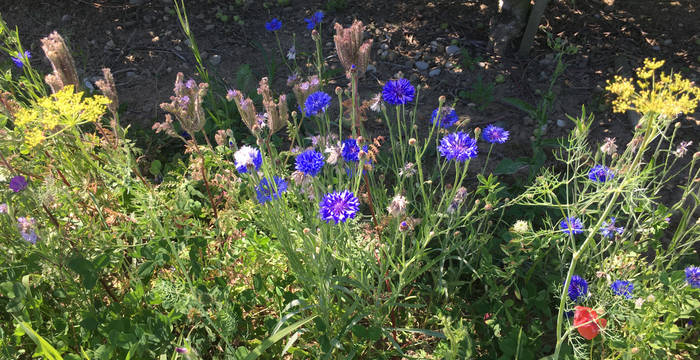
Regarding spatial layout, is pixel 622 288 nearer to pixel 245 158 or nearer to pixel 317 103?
pixel 317 103

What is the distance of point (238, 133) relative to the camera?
10.1 feet

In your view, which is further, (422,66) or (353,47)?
(422,66)

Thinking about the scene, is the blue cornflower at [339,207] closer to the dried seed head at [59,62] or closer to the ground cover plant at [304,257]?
the ground cover plant at [304,257]

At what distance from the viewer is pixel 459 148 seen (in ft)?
5.88

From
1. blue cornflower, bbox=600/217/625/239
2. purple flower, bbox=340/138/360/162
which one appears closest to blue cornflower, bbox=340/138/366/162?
purple flower, bbox=340/138/360/162

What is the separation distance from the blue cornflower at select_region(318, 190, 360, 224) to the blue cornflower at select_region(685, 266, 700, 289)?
4.43ft

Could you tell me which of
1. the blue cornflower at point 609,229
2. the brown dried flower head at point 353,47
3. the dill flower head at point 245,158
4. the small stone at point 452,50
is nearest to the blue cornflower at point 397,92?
the brown dried flower head at point 353,47

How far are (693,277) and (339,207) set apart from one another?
4.65 feet

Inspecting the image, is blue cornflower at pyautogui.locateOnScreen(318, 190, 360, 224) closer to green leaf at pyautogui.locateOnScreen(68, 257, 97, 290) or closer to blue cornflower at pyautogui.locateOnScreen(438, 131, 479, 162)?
blue cornflower at pyautogui.locateOnScreen(438, 131, 479, 162)

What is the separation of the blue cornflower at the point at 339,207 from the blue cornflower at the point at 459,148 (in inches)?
16.2

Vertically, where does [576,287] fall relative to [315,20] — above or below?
below

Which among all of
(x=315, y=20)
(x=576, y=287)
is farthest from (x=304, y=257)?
(x=315, y=20)

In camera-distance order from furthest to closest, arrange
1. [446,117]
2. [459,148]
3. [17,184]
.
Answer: [446,117]
[459,148]
[17,184]

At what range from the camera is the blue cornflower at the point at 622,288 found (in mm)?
1878
